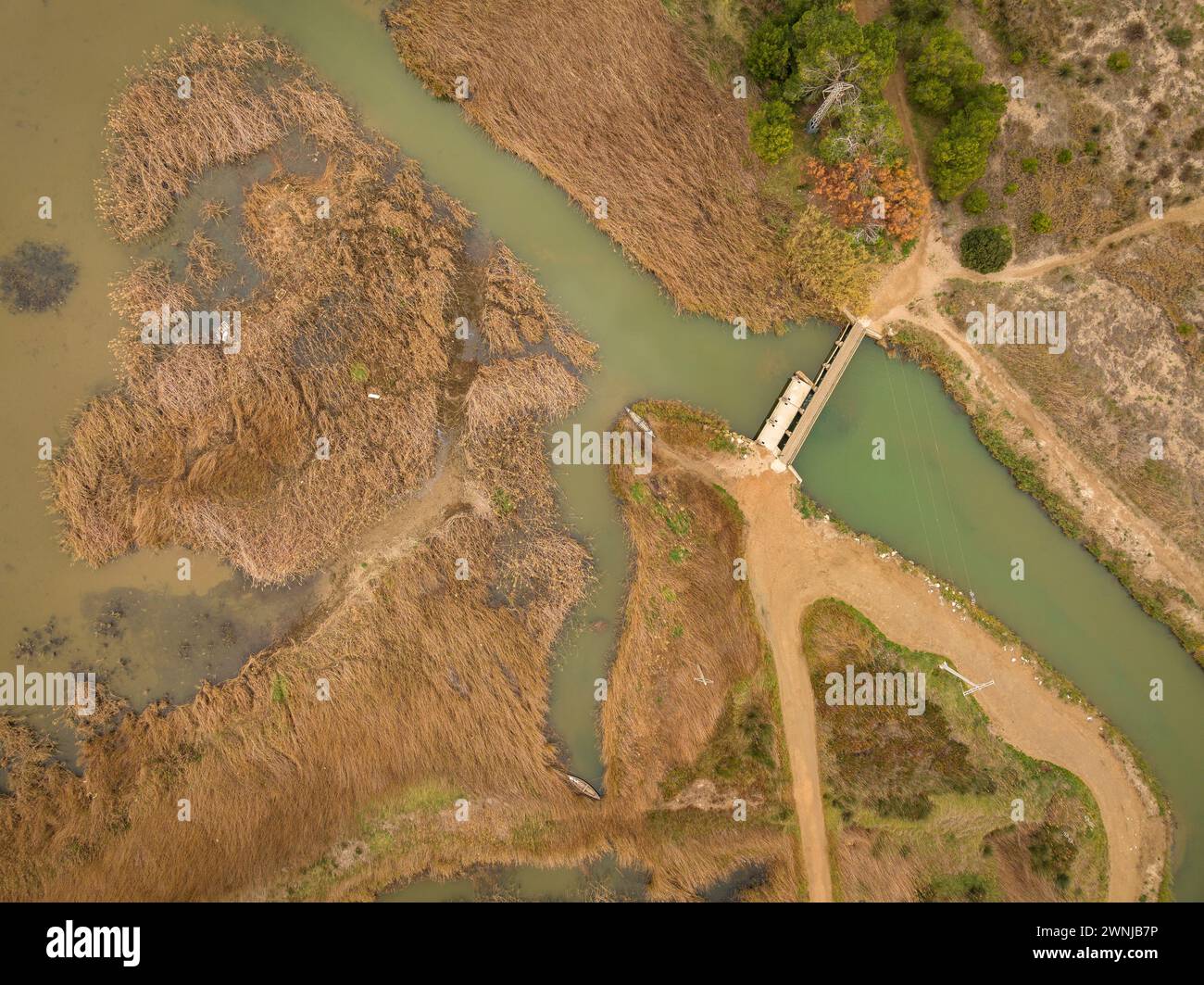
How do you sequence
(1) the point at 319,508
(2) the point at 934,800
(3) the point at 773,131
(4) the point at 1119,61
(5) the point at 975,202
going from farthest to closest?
(1) the point at 319,508, (2) the point at 934,800, (5) the point at 975,202, (4) the point at 1119,61, (3) the point at 773,131

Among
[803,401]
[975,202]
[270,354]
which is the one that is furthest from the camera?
[803,401]

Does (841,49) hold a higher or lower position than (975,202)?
higher

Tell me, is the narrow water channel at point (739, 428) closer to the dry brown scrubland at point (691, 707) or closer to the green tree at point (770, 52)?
the dry brown scrubland at point (691, 707)

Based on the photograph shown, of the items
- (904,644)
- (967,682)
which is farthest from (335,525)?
(967,682)

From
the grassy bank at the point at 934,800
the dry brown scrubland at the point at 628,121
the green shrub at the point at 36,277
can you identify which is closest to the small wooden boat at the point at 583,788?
the grassy bank at the point at 934,800

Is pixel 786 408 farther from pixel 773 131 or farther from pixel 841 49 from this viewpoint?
pixel 841 49

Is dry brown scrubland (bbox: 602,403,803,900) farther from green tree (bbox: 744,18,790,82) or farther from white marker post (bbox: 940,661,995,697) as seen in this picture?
green tree (bbox: 744,18,790,82)
